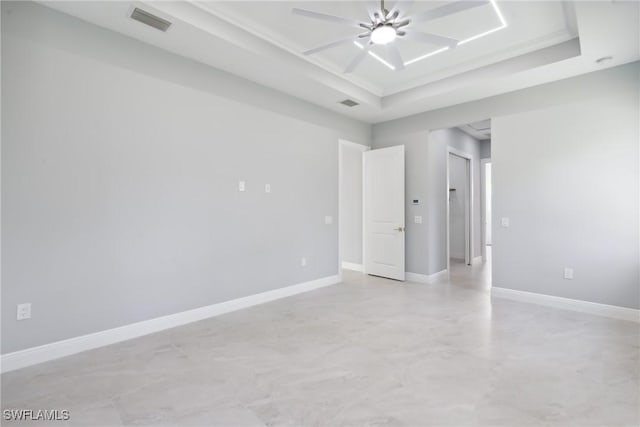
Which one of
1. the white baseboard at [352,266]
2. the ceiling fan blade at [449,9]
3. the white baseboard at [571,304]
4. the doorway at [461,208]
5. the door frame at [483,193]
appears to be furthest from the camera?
the door frame at [483,193]

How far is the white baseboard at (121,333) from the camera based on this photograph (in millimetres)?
2330

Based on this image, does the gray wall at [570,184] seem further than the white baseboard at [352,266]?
No

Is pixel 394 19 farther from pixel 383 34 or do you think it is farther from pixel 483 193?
pixel 483 193

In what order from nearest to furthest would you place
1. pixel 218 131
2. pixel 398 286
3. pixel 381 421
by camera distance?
pixel 381 421 → pixel 218 131 → pixel 398 286

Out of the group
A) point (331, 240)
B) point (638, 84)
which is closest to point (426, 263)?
point (331, 240)

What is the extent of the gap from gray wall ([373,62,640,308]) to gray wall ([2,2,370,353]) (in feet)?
9.85

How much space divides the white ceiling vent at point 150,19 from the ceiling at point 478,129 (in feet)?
16.0

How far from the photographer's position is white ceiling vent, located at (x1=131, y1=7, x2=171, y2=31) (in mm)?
2525

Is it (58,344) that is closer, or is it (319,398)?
(319,398)

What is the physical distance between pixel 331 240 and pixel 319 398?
3.11 meters

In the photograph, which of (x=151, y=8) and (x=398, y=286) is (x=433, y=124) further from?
(x=151, y=8)

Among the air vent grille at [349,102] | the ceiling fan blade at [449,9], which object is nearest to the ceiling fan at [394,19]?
the ceiling fan blade at [449,9]

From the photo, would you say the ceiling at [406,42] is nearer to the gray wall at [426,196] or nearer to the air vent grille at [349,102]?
the air vent grille at [349,102]

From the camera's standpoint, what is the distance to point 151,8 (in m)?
2.47
